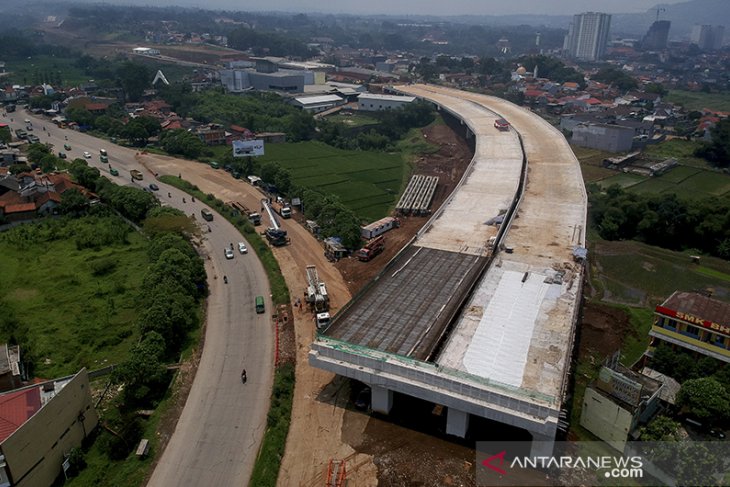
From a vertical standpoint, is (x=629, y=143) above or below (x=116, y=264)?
above

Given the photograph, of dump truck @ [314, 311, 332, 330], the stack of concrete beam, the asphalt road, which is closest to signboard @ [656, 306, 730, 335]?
dump truck @ [314, 311, 332, 330]

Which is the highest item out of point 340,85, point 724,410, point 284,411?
point 340,85

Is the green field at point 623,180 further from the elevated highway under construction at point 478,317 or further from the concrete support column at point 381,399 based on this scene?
the concrete support column at point 381,399

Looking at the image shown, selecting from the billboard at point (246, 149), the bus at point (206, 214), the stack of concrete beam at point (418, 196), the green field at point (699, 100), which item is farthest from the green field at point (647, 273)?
the green field at point (699, 100)

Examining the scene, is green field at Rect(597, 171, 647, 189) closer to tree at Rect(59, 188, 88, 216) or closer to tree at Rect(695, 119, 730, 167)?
tree at Rect(695, 119, 730, 167)

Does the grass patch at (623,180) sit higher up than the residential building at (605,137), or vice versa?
the residential building at (605,137)

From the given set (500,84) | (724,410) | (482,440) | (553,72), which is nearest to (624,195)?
(724,410)

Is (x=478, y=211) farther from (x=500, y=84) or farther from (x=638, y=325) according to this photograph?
(x=500, y=84)
